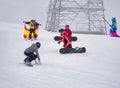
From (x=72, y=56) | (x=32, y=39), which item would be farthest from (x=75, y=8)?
(x=72, y=56)

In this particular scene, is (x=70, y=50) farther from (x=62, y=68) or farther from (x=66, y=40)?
(x=62, y=68)

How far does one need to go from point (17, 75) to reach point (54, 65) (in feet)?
8.88

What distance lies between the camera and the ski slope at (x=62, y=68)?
7449 mm

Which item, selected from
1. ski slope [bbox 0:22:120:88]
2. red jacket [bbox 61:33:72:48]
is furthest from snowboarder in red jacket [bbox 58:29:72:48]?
ski slope [bbox 0:22:120:88]

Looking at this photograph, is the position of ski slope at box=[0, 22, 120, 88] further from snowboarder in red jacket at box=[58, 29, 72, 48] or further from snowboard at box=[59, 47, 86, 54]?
snowboarder in red jacket at box=[58, 29, 72, 48]

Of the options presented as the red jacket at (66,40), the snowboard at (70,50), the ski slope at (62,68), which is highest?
the red jacket at (66,40)

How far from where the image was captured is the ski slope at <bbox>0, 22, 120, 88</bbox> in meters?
7.45

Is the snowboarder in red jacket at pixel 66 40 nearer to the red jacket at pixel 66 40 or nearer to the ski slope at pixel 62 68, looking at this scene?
Result: the red jacket at pixel 66 40

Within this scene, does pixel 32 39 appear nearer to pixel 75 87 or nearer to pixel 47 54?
pixel 47 54

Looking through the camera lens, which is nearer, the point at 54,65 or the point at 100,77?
the point at 100,77

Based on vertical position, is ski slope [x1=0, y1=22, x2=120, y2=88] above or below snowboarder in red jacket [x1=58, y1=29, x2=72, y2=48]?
below

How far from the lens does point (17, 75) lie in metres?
8.05

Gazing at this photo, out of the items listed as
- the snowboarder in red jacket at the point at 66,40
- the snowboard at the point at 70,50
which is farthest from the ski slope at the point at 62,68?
the snowboarder in red jacket at the point at 66,40

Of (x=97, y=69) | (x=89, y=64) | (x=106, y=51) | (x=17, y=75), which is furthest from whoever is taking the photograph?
(x=106, y=51)
